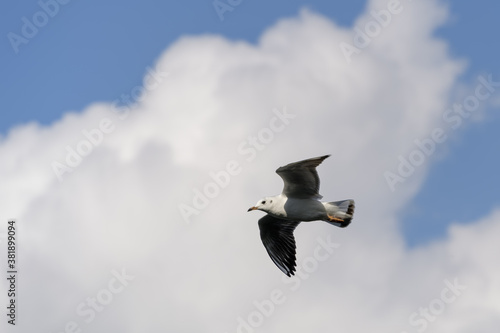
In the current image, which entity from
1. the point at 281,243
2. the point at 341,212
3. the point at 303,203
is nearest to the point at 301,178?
the point at 303,203

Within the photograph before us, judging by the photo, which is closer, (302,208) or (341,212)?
(302,208)

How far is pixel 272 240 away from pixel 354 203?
3.83m

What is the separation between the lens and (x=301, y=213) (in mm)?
24969

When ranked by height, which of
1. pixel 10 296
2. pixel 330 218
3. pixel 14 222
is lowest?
pixel 330 218

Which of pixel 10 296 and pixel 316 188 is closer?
pixel 316 188

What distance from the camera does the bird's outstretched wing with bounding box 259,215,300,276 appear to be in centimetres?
2809

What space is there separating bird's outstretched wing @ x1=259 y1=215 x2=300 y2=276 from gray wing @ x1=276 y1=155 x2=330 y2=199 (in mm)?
3221

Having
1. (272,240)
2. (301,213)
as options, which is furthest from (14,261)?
(301,213)

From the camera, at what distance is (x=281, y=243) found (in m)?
28.2

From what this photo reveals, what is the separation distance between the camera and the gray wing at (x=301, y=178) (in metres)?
23.6

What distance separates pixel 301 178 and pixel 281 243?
4.44 meters

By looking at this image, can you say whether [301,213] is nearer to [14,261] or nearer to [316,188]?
[316,188]

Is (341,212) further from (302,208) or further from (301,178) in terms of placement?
(301,178)

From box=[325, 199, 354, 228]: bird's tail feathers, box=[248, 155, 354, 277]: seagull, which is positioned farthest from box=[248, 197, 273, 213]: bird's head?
A: box=[325, 199, 354, 228]: bird's tail feathers
